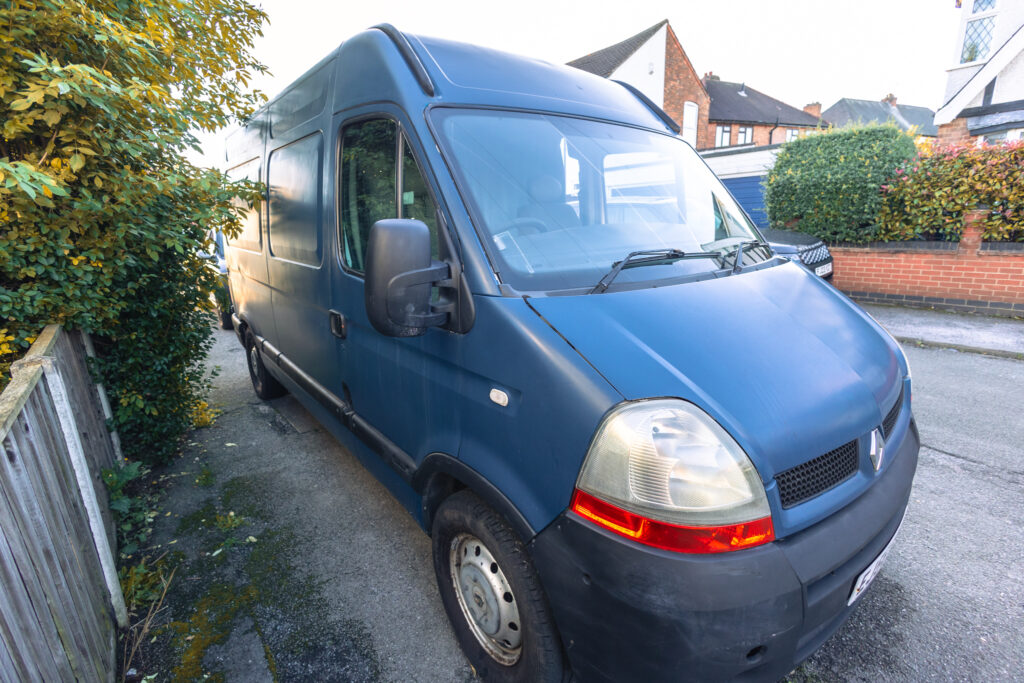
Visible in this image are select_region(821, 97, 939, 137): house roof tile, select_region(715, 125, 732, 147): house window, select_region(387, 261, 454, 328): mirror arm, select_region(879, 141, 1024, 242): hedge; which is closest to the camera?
select_region(387, 261, 454, 328): mirror arm

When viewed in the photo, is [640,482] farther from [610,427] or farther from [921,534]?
[921,534]

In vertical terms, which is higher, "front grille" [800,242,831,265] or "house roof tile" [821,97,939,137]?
"house roof tile" [821,97,939,137]

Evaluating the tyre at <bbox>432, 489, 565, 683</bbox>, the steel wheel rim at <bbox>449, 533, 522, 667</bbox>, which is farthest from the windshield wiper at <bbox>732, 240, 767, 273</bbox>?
the steel wheel rim at <bbox>449, 533, 522, 667</bbox>

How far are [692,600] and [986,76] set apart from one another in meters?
16.2

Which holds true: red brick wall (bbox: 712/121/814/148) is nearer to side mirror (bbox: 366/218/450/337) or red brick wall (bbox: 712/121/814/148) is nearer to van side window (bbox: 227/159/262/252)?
van side window (bbox: 227/159/262/252)

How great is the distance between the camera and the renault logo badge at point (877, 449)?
169cm

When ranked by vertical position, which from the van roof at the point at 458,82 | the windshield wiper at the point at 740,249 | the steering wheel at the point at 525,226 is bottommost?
the windshield wiper at the point at 740,249

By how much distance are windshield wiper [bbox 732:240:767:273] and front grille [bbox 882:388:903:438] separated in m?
0.77

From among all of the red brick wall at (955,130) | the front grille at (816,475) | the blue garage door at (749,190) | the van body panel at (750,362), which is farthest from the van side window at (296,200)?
the red brick wall at (955,130)

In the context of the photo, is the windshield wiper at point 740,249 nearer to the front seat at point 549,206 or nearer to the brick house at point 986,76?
the front seat at point 549,206

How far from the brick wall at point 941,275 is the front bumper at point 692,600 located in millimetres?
8202

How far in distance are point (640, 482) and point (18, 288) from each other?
3.20 metres

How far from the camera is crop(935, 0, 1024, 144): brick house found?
11.5 meters

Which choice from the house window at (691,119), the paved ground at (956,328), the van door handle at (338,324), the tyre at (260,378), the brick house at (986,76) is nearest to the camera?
the van door handle at (338,324)
